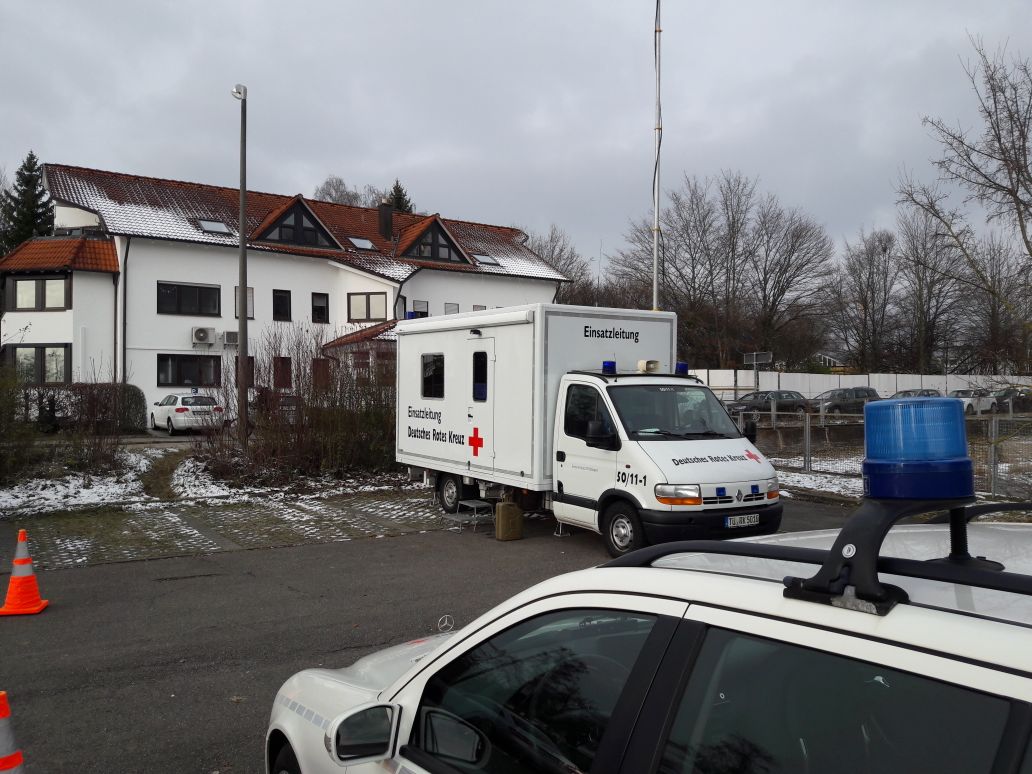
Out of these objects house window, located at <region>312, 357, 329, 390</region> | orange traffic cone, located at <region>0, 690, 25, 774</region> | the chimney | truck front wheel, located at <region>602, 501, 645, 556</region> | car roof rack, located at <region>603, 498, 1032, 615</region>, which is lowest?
truck front wheel, located at <region>602, 501, 645, 556</region>

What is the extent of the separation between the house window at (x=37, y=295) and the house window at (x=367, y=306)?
455 inches

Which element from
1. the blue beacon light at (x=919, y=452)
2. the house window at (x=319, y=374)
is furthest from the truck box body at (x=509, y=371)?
the blue beacon light at (x=919, y=452)

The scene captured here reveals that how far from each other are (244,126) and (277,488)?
7168 mm

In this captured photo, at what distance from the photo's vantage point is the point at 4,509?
12.2 metres

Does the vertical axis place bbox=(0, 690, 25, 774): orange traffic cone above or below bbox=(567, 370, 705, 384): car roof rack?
below

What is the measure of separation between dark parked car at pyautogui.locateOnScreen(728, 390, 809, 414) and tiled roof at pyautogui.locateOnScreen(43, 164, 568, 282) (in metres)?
12.2

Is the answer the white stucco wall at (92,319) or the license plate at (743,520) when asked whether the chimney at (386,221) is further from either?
the license plate at (743,520)

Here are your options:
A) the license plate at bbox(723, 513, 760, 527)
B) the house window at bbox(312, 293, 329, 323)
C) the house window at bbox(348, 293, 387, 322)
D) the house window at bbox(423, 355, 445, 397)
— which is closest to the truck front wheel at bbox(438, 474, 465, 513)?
the house window at bbox(423, 355, 445, 397)

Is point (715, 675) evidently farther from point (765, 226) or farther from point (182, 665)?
point (765, 226)

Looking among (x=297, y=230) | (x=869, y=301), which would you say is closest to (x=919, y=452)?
(x=297, y=230)

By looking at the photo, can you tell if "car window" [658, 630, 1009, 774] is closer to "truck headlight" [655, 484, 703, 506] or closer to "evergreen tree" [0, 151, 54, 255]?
"truck headlight" [655, 484, 703, 506]

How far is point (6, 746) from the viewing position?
2838mm

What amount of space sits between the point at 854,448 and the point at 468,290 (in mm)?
25995

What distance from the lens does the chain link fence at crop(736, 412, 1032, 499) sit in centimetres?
1284
